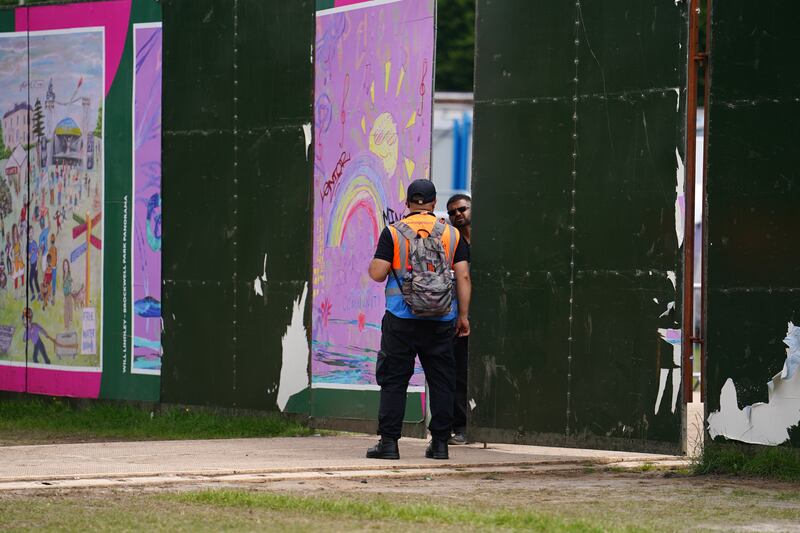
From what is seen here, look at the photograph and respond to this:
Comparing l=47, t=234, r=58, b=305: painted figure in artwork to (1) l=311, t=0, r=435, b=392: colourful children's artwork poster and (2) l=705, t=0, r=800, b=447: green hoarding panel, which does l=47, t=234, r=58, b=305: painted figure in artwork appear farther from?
(2) l=705, t=0, r=800, b=447: green hoarding panel

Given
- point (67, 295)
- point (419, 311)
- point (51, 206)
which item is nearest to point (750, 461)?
point (419, 311)

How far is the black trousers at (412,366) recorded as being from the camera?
981 centimetres

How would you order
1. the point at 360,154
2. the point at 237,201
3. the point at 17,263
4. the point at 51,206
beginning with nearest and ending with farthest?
the point at 360,154 → the point at 237,201 → the point at 51,206 → the point at 17,263

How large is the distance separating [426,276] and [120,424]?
3.69 meters

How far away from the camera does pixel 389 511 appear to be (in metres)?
7.26

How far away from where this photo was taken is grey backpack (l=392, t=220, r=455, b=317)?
963cm

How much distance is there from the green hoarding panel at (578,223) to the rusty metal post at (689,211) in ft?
0.18

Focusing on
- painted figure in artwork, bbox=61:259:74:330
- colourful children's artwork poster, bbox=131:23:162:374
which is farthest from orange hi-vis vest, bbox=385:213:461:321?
painted figure in artwork, bbox=61:259:74:330

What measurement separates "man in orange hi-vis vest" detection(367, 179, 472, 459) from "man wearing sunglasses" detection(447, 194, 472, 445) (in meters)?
0.88

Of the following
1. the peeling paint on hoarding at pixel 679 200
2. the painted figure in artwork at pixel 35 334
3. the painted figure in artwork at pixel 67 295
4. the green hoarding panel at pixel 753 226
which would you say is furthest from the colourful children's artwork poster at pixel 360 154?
the painted figure in artwork at pixel 35 334

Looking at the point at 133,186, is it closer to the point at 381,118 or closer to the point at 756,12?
the point at 381,118

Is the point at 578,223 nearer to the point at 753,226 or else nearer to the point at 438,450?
the point at 753,226

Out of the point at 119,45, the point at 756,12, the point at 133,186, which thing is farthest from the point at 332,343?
the point at 756,12

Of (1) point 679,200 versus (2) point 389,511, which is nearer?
(2) point 389,511
